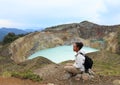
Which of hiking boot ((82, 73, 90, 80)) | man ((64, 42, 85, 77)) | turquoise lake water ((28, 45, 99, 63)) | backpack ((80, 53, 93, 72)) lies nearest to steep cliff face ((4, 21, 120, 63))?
turquoise lake water ((28, 45, 99, 63))

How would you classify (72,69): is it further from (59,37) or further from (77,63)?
(59,37)

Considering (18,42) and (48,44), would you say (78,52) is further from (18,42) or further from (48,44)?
(18,42)

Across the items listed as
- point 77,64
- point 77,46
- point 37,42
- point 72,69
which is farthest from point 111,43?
point 77,46

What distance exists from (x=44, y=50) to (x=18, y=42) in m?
7.45

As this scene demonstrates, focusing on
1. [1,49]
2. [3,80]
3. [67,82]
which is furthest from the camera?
[1,49]

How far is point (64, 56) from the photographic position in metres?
51.2

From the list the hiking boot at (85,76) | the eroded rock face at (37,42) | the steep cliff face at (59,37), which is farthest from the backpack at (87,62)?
the eroded rock face at (37,42)

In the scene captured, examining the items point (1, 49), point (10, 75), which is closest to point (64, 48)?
point (1, 49)

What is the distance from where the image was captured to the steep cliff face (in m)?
58.2

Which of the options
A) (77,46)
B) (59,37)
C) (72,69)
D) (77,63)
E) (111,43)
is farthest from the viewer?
(59,37)

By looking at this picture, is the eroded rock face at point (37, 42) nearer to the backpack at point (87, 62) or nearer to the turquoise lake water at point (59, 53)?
the turquoise lake water at point (59, 53)

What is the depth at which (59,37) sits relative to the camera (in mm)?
58938

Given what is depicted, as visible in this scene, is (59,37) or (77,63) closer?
(77,63)

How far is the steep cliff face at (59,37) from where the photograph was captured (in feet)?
191
